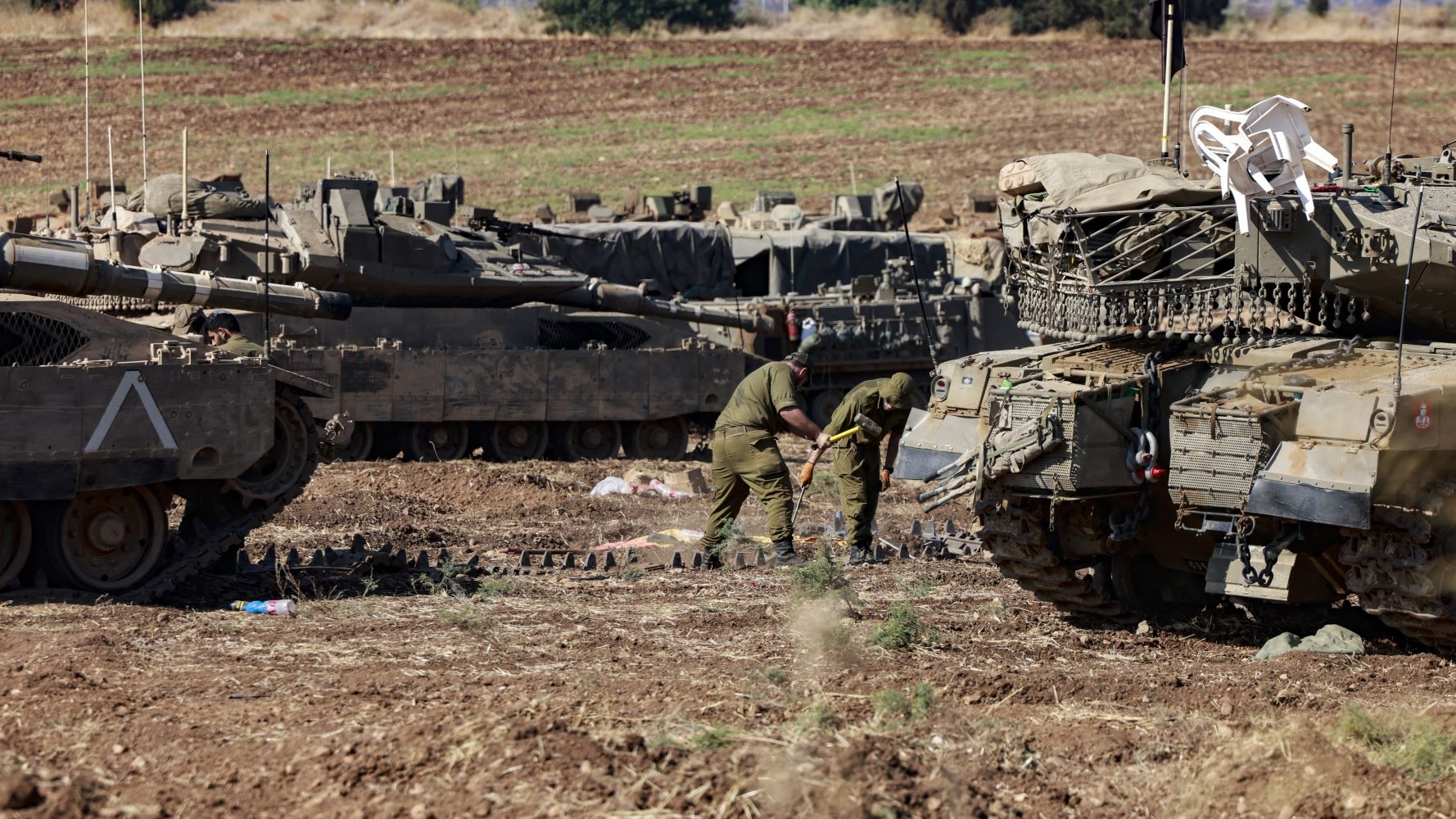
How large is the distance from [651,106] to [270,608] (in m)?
37.1

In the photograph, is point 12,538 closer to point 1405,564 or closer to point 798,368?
point 798,368

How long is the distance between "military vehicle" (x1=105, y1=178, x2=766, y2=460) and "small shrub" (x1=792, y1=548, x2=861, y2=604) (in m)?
7.73

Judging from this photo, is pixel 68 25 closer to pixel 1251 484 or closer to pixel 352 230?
pixel 352 230

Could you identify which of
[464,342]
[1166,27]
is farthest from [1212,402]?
[464,342]

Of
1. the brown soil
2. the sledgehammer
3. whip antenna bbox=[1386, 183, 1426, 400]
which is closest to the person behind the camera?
the brown soil

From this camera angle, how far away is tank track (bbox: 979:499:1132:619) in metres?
10.1

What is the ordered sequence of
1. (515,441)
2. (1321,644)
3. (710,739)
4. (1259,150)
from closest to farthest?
(710,739), (1259,150), (1321,644), (515,441)

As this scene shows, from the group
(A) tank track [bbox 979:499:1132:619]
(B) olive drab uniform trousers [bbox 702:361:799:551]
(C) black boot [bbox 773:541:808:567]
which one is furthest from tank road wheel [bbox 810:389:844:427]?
(A) tank track [bbox 979:499:1132:619]

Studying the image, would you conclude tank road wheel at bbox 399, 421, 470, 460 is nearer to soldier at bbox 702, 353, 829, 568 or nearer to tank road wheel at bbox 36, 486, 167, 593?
soldier at bbox 702, 353, 829, 568

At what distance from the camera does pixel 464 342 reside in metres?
18.9

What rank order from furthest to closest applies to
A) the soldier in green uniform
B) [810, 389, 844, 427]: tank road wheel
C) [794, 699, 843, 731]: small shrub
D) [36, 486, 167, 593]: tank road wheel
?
1. [810, 389, 844, 427]: tank road wheel
2. the soldier in green uniform
3. [36, 486, 167, 593]: tank road wheel
4. [794, 699, 843, 731]: small shrub

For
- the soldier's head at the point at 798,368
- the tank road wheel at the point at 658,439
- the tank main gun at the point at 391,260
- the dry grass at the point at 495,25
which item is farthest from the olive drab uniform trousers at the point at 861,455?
the dry grass at the point at 495,25

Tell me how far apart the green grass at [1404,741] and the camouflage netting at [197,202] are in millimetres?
13241

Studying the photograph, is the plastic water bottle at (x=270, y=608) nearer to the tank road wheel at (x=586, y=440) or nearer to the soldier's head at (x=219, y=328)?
the soldier's head at (x=219, y=328)
